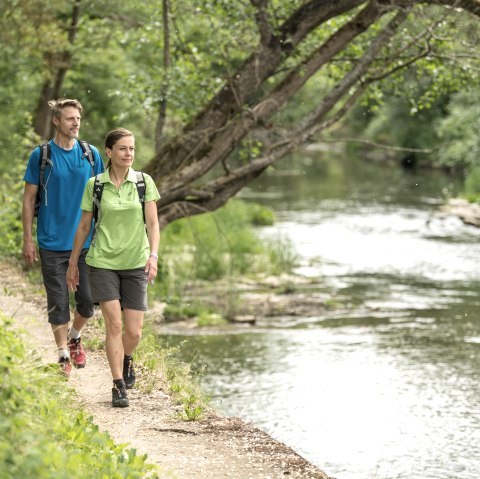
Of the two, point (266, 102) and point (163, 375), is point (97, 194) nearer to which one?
point (163, 375)

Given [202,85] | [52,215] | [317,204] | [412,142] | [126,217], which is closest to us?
[126,217]

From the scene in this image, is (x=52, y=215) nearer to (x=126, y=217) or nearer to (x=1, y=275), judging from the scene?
(x=126, y=217)

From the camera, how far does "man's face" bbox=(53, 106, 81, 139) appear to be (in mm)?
6906

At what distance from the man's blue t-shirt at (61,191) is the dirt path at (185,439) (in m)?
0.82

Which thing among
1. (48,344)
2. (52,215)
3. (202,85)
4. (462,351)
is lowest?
(462,351)

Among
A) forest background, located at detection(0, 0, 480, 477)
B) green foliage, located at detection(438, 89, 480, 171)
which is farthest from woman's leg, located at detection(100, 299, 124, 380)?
green foliage, located at detection(438, 89, 480, 171)

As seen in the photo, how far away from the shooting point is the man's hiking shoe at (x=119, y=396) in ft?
22.7

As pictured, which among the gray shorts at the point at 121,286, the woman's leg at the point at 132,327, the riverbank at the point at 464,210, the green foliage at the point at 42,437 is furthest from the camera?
the riverbank at the point at 464,210

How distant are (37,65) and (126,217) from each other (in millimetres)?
14738

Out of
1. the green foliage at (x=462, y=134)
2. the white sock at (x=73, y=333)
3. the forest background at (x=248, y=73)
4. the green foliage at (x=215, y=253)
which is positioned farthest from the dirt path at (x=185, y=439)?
the green foliage at (x=462, y=134)

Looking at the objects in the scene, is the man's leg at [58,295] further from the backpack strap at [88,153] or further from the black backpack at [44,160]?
the backpack strap at [88,153]

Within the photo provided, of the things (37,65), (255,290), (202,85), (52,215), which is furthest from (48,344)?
(37,65)

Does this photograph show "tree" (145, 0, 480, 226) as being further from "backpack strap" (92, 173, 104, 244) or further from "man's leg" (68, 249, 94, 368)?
"backpack strap" (92, 173, 104, 244)

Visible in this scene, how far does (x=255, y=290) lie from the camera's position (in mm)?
18688
